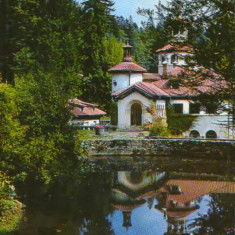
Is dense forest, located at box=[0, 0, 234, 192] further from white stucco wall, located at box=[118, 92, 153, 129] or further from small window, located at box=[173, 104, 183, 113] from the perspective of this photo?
small window, located at box=[173, 104, 183, 113]

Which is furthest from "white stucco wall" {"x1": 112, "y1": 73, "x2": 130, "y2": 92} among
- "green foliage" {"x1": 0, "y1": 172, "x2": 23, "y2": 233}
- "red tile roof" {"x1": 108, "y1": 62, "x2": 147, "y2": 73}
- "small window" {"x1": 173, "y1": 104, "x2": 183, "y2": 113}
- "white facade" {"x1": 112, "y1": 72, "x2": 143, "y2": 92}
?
"green foliage" {"x1": 0, "y1": 172, "x2": 23, "y2": 233}

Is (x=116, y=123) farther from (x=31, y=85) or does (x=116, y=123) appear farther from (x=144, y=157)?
(x=31, y=85)

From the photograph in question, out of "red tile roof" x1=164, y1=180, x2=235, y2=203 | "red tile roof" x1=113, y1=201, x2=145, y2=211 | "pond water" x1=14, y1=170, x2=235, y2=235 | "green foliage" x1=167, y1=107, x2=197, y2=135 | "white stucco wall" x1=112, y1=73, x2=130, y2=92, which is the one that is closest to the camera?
"pond water" x1=14, y1=170, x2=235, y2=235

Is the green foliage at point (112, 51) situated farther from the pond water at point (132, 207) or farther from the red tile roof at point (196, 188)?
the red tile roof at point (196, 188)

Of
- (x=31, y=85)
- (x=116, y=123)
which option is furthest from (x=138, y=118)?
(x=31, y=85)

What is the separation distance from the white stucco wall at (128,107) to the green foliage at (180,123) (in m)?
4.37

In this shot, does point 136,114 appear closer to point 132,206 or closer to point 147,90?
point 147,90

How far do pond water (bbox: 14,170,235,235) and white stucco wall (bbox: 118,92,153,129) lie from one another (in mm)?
18331

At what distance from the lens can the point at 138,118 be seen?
3853 cm

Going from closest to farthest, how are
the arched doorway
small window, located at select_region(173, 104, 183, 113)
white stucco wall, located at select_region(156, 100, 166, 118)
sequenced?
white stucco wall, located at select_region(156, 100, 166, 118) < small window, located at select_region(173, 104, 183, 113) < the arched doorway

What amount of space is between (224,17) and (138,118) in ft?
98.9

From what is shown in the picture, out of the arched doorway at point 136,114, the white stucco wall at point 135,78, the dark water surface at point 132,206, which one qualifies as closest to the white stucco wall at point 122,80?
the white stucco wall at point 135,78

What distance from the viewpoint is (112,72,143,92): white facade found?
41444mm

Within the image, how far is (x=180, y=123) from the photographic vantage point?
32.2 m
